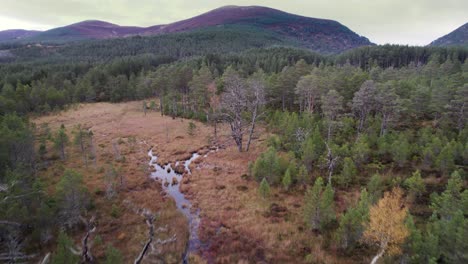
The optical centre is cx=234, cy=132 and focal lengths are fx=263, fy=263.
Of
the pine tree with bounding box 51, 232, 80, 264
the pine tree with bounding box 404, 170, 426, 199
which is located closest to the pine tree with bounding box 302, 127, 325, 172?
the pine tree with bounding box 404, 170, 426, 199

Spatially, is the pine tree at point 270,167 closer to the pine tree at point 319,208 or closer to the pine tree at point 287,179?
the pine tree at point 287,179

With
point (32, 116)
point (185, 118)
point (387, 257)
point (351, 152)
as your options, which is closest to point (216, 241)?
point (387, 257)

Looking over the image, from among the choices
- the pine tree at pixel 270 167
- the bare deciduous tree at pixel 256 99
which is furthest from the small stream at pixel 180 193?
the bare deciduous tree at pixel 256 99

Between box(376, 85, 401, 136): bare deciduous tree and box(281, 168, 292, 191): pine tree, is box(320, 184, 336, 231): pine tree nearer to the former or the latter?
box(281, 168, 292, 191): pine tree

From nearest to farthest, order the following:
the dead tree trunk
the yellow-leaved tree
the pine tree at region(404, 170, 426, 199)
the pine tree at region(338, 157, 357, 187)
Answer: the dead tree trunk → the yellow-leaved tree → the pine tree at region(404, 170, 426, 199) → the pine tree at region(338, 157, 357, 187)

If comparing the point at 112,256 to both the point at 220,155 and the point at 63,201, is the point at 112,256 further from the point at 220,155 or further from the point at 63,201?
the point at 220,155

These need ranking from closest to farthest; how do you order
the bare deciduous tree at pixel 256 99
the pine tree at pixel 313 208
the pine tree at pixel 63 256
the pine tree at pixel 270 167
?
the pine tree at pixel 63 256 < the pine tree at pixel 313 208 < the pine tree at pixel 270 167 < the bare deciduous tree at pixel 256 99

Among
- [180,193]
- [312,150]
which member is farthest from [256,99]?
[180,193]
